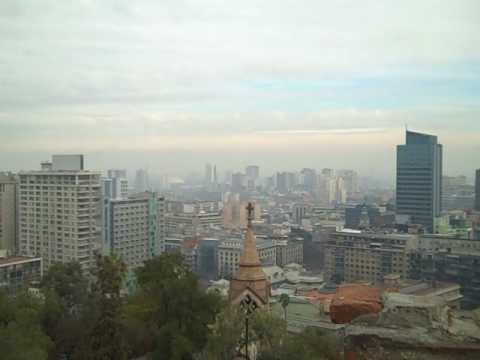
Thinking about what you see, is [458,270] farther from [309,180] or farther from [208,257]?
[309,180]

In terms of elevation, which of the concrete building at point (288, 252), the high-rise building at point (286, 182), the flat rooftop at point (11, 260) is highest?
the high-rise building at point (286, 182)

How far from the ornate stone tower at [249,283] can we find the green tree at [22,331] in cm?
293

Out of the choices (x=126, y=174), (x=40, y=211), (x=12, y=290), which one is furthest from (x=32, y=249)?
(x=126, y=174)

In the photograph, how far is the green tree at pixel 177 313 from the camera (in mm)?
9766

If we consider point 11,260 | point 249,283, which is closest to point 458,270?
point 11,260

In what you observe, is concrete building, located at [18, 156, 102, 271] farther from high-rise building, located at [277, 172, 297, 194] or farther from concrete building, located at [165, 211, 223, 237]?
high-rise building, located at [277, 172, 297, 194]

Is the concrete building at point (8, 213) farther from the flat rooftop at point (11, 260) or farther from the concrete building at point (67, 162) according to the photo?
the flat rooftop at point (11, 260)

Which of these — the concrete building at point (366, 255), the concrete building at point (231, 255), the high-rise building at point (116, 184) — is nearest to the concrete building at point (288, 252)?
the concrete building at point (231, 255)

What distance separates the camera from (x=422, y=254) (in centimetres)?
3011

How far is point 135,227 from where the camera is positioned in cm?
3516

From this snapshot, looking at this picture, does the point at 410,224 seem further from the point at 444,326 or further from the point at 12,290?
the point at 444,326

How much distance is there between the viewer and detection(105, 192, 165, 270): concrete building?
3366 centimetres

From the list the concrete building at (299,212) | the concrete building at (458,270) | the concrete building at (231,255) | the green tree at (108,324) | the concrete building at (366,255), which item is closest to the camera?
the green tree at (108,324)

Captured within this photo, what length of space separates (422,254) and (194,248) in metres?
13.6
